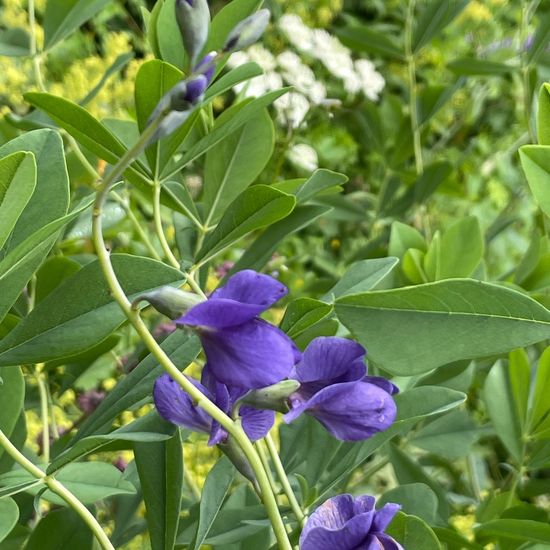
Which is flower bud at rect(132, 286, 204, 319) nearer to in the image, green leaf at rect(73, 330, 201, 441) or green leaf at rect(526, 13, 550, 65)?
green leaf at rect(73, 330, 201, 441)

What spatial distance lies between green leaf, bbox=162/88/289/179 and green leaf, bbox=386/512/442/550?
244 mm

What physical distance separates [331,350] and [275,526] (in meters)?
0.08

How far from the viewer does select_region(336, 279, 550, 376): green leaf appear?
0.38m

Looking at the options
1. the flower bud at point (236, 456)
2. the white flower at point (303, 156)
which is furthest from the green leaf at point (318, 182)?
the white flower at point (303, 156)

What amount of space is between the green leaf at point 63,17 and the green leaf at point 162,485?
16.3 inches

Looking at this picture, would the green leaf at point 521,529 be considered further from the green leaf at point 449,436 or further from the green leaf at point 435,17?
the green leaf at point 435,17

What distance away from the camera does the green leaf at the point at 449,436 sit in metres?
0.82

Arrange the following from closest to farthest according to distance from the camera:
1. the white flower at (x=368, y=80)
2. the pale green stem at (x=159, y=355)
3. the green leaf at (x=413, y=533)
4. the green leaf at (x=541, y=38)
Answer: the pale green stem at (x=159, y=355) → the green leaf at (x=413, y=533) → the green leaf at (x=541, y=38) → the white flower at (x=368, y=80)

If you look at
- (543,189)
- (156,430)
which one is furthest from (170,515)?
(543,189)

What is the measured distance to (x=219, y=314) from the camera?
0.34m

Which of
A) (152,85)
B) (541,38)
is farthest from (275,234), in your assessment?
(541,38)

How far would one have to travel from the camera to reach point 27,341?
44 centimetres

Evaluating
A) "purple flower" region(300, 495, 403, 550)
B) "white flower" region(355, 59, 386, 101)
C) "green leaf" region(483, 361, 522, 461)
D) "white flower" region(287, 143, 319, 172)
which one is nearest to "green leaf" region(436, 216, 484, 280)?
"green leaf" region(483, 361, 522, 461)

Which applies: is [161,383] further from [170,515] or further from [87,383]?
[87,383]
